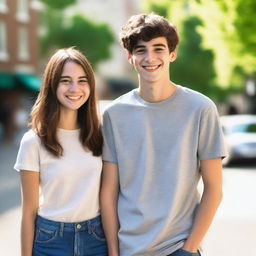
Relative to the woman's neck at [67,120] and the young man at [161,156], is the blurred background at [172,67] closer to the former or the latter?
the woman's neck at [67,120]

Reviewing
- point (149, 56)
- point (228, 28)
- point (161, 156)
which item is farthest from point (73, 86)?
point (228, 28)

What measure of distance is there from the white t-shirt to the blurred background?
114cm

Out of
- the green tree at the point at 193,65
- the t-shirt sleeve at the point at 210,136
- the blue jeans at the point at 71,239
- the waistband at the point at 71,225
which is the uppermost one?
the t-shirt sleeve at the point at 210,136

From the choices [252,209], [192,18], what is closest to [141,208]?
[252,209]

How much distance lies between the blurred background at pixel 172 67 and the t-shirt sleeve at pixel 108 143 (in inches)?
48.3

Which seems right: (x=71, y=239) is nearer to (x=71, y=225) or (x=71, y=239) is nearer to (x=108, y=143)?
(x=71, y=225)

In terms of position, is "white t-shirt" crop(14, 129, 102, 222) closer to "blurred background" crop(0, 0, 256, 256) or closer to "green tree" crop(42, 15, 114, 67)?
"blurred background" crop(0, 0, 256, 256)

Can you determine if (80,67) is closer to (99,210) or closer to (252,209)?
(99,210)

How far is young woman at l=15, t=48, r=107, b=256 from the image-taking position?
2957 millimetres

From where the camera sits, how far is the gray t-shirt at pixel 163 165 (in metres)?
2.72

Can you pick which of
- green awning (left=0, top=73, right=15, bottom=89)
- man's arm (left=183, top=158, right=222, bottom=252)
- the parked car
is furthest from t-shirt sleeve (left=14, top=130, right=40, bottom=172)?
green awning (left=0, top=73, right=15, bottom=89)

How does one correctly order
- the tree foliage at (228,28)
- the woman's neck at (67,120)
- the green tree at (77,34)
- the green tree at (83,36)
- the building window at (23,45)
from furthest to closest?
the green tree at (83,36) < the green tree at (77,34) < the building window at (23,45) < the tree foliage at (228,28) < the woman's neck at (67,120)

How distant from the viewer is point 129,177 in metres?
2.81

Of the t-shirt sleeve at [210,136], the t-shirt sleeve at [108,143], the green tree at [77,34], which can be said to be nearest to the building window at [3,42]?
the green tree at [77,34]
